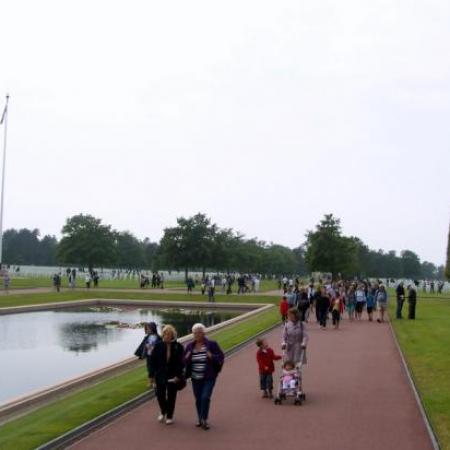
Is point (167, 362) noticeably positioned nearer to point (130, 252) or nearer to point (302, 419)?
point (302, 419)

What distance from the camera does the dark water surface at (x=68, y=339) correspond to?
16.9 meters

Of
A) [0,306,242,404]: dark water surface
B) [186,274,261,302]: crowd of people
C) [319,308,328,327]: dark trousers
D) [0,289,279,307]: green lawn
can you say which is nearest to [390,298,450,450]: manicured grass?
[319,308,328,327]: dark trousers

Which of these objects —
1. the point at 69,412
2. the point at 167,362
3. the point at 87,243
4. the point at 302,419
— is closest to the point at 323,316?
the point at 302,419

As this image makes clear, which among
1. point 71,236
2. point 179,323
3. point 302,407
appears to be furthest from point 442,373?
point 71,236

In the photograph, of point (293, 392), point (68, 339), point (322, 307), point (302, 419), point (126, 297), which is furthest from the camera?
point (126, 297)

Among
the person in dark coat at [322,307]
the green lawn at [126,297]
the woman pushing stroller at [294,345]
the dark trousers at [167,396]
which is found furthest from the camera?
the green lawn at [126,297]

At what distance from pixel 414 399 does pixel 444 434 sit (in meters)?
2.64

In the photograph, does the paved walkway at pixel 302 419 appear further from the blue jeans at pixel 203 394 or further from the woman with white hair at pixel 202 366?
the woman with white hair at pixel 202 366

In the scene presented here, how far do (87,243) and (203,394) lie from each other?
236 feet

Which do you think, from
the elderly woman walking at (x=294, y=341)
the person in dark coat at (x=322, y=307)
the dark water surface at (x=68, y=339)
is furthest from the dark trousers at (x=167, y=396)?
the person in dark coat at (x=322, y=307)

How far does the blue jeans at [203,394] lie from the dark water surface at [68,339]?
18.3 feet

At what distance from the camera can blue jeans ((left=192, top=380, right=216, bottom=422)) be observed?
9406 millimetres

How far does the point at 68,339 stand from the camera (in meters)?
24.1

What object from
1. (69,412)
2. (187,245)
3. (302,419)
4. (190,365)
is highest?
(187,245)
